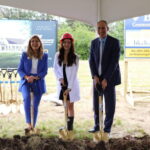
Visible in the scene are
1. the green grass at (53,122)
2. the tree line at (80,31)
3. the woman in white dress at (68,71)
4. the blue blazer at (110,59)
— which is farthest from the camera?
the tree line at (80,31)

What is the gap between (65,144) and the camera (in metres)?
3.09

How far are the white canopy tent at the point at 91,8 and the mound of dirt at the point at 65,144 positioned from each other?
1509mm

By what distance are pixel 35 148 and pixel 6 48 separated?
3255 mm

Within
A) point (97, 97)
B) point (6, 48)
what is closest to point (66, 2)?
point (97, 97)

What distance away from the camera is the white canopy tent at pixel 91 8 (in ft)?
11.5

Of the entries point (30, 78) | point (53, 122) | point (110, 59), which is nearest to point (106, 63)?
point (110, 59)

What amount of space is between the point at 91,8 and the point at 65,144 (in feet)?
5.61

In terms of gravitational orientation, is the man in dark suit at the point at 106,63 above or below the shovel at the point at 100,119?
above

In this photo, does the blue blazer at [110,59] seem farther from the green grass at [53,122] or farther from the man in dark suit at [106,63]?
the green grass at [53,122]

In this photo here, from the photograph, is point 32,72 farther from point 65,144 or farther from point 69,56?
point 65,144

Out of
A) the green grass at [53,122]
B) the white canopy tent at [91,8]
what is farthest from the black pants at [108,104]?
the white canopy tent at [91,8]

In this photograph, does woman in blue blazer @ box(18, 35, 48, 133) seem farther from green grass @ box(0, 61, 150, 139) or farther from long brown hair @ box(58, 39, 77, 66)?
green grass @ box(0, 61, 150, 139)

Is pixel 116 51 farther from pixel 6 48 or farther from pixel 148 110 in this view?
pixel 6 48

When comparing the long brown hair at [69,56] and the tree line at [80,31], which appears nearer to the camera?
the long brown hair at [69,56]
